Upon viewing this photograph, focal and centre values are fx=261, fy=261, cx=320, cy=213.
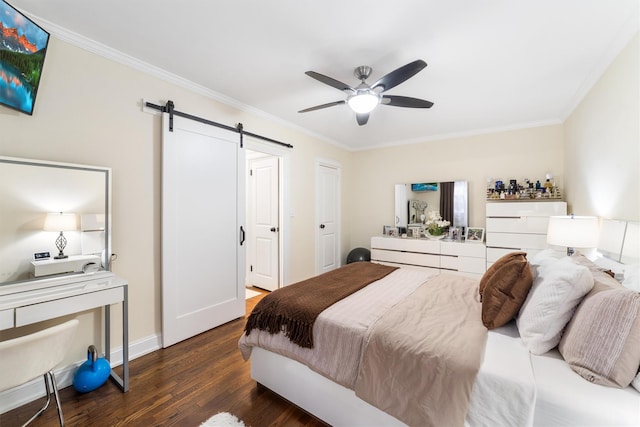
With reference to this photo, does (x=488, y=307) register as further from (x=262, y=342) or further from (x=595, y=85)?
(x=595, y=85)

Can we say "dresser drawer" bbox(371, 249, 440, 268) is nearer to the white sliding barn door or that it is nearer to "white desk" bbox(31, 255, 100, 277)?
the white sliding barn door

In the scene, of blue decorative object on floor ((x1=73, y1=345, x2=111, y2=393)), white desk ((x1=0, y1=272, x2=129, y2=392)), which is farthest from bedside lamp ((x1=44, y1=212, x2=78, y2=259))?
blue decorative object on floor ((x1=73, y1=345, x2=111, y2=393))

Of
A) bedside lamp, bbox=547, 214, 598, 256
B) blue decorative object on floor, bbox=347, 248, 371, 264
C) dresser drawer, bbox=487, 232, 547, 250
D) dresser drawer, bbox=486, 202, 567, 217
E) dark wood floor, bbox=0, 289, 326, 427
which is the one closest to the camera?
dark wood floor, bbox=0, 289, 326, 427

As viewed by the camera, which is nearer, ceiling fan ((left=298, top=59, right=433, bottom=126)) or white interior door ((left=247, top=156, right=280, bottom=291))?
ceiling fan ((left=298, top=59, right=433, bottom=126))

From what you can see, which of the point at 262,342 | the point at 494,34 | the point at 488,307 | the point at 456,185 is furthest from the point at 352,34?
the point at 456,185

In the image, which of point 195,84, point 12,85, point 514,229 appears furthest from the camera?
point 514,229

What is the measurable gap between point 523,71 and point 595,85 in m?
0.69

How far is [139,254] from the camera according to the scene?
2.28 m

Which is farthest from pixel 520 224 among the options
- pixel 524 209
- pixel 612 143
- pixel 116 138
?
pixel 116 138

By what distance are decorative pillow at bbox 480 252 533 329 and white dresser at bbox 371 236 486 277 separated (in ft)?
8.12

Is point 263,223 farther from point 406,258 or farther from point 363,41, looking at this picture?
point 363,41

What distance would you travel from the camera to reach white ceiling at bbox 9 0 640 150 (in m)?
1.64

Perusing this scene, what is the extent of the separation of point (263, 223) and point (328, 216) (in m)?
1.20

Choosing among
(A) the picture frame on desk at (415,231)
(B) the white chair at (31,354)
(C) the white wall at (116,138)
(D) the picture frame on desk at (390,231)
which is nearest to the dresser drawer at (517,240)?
(A) the picture frame on desk at (415,231)
